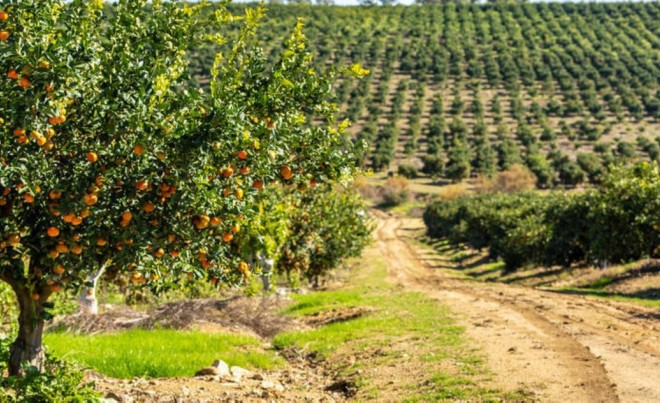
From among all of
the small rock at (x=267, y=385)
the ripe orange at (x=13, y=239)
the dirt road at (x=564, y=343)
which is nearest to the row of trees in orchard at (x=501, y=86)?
the dirt road at (x=564, y=343)

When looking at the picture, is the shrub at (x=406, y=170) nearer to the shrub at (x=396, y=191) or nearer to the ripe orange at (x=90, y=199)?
the shrub at (x=396, y=191)

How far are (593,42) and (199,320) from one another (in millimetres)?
168120

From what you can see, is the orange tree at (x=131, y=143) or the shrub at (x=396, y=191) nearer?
the orange tree at (x=131, y=143)

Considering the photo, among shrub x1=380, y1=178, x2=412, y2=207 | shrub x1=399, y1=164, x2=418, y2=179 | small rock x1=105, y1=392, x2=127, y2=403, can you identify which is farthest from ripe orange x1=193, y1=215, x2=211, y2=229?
shrub x1=399, y1=164, x2=418, y2=179

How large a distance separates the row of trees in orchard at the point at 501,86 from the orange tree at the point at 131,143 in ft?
291

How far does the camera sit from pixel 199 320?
675 inches

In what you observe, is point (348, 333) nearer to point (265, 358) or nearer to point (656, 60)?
point (265, 358)

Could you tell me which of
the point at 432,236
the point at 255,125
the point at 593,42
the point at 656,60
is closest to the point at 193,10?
the point at 255,125

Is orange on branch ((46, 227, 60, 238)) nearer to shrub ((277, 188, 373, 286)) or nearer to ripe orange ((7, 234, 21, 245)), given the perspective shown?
ripe orange ((7, 234, 21, 245))

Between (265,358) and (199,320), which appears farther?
(199,320)

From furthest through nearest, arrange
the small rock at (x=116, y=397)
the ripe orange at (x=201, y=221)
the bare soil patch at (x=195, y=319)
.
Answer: the bare soil patch at (x=195, y=319) < the small rock at (x=116, y=397) < the ripe orange at (x=201, y=221)

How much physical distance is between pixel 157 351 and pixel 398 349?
16.6 feet

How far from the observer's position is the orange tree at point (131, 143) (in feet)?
20.1

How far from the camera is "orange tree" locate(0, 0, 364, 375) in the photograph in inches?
242
